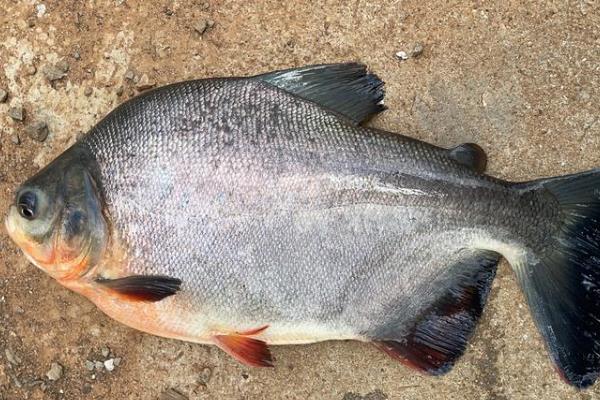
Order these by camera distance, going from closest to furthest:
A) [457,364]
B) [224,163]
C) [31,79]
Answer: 1. [224,163]
2. [457,364]
3. [31,79]

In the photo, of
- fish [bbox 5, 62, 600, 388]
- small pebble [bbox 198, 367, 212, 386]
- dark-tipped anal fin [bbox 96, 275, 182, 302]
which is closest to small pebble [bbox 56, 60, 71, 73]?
fish [bbox 5, 62, 600, 388]

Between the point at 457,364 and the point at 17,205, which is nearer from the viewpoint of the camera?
the point at 17,205

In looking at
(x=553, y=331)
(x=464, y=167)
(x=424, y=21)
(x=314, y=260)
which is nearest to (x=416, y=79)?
(x=424, y=21)

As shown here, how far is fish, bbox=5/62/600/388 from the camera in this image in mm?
3057

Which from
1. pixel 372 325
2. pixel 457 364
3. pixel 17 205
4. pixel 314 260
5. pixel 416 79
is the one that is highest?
pixel 17 205

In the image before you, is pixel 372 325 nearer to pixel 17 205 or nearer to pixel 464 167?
pixel 464 167

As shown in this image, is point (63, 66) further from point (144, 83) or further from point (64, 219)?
point (64, 219)

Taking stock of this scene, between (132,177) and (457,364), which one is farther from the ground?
(132,177)

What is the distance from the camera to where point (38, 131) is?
363 centimetres

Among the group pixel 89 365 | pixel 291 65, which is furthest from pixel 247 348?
pixel 291 65

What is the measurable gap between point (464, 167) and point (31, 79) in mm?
2450

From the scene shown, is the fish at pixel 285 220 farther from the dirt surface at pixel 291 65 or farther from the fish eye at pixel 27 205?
the dirt surface at pixel 291 65

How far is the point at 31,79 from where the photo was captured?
146 inches

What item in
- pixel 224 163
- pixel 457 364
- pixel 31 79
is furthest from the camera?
pixel 31 79
